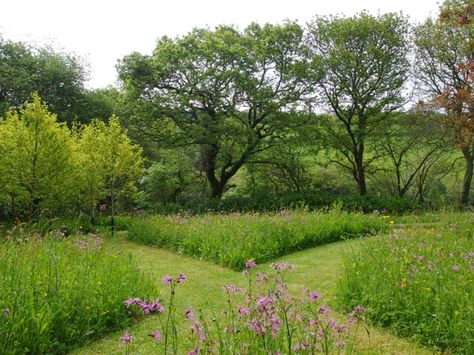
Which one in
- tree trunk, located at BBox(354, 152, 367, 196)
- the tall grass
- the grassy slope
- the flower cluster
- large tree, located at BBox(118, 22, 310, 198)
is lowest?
the grassy slope

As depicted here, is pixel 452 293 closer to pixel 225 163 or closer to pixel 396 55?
pixel 225 163

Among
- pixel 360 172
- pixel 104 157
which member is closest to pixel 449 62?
pixel 360 172

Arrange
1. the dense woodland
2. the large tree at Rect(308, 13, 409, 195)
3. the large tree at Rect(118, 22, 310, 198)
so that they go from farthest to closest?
the large tree at Rect(308, 13, 409, 195), the large tree at Rect(118, 22, 310, 198), the dense woodland

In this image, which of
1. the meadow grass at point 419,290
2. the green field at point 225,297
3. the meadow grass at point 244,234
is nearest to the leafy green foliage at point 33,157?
the meadow grass at point 244,234

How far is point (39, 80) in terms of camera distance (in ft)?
67.4

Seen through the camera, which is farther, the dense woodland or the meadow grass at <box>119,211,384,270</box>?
the dense woodland

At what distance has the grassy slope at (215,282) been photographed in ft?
12.5

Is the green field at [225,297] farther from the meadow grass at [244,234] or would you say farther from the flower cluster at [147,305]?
the meadow grass at [244,234]

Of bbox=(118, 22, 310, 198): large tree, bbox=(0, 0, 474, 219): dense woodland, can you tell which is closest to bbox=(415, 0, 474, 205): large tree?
bbox=(0, 0, 474, 219): dense woodland

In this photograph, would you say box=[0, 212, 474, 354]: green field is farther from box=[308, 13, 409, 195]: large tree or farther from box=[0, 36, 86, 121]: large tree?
box=[0, 36, 86, 121]: large tree

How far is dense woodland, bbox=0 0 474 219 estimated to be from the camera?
1488cm

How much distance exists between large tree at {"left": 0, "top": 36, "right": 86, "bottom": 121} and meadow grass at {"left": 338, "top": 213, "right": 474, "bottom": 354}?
18.3 metres

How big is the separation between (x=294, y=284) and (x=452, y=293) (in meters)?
2.59

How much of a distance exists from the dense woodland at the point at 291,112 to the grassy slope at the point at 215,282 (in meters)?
5.99
